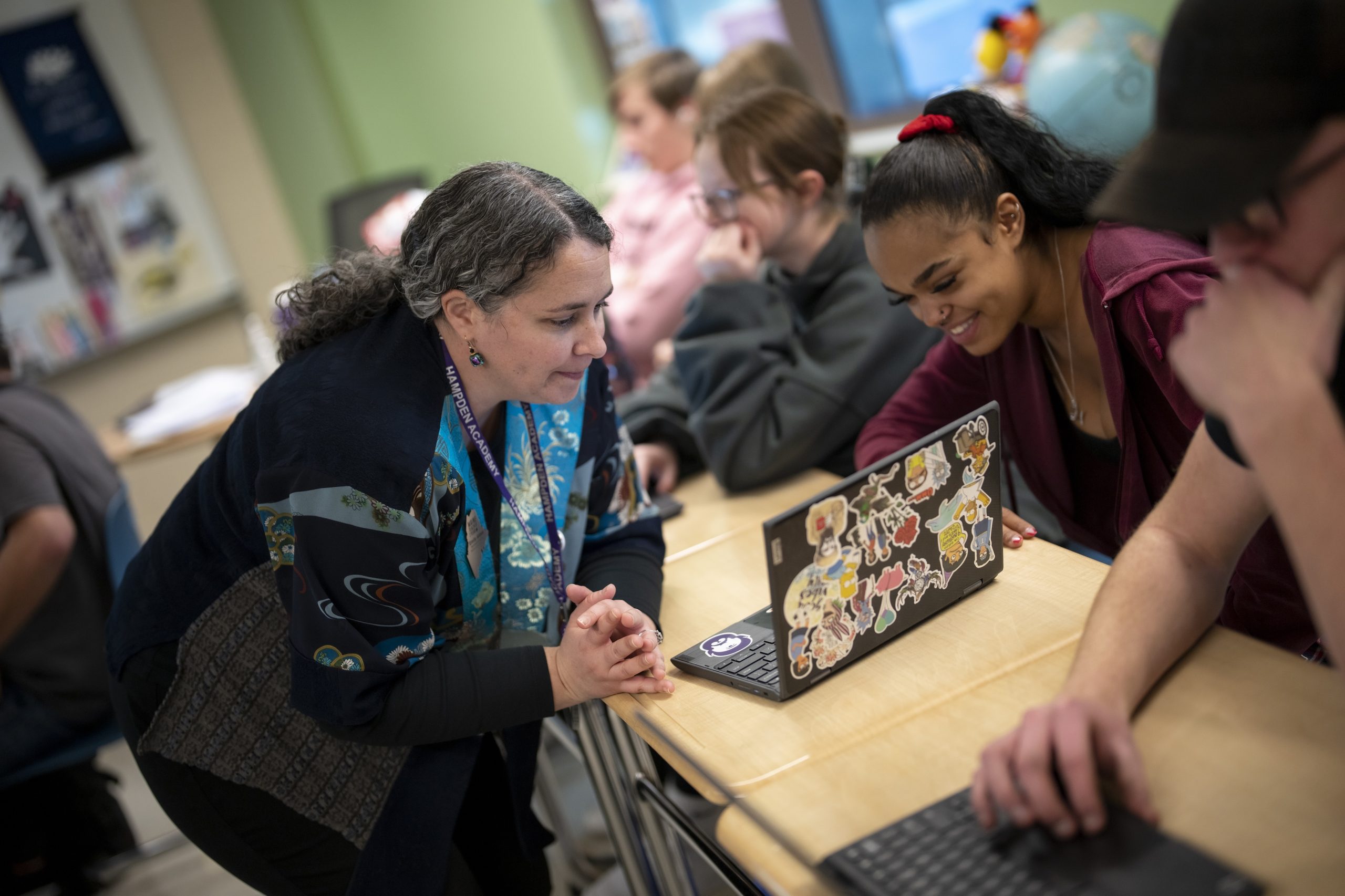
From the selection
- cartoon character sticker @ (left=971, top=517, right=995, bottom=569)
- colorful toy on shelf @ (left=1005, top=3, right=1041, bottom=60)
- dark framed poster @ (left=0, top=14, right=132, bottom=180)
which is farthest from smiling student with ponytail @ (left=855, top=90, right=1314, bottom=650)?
dark framed poster @ (left=0, top=14, right=132, bottom=180)

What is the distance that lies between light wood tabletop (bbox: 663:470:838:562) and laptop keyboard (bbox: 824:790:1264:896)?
2.76 ft

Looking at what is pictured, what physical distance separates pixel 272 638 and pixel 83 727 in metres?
1.10

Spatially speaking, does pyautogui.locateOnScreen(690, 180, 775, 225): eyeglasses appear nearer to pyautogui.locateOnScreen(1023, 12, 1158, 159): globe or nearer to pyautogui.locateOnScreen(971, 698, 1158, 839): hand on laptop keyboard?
pyautogui.locateOnScreen(1023, 12, 1158, 159): globe

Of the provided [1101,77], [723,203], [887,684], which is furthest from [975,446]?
[1101,77]

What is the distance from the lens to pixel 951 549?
119 cm

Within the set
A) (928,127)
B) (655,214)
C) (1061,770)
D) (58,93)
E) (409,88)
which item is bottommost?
(1061,770)

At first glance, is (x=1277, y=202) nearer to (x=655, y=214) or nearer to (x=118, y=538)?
(x=118, y=538)

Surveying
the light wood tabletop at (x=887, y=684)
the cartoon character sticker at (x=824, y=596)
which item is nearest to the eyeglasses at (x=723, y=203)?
the light wood tabletop at (x=887, y=684)

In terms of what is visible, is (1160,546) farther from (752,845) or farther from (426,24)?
(426,24)

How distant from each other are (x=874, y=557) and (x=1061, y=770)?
0.35 meters

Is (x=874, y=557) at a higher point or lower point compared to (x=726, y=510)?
higher

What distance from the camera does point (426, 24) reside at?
487cm

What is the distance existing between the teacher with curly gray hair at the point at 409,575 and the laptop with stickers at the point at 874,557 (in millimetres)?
179

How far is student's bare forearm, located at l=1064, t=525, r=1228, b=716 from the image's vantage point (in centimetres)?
92
